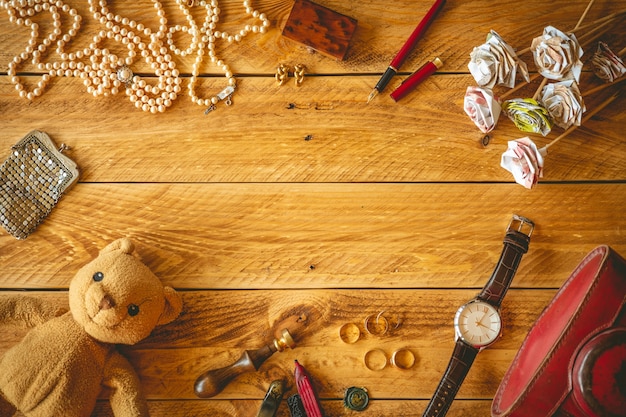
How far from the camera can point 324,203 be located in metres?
1.00

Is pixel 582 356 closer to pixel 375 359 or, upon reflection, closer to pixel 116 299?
pixel 375 359

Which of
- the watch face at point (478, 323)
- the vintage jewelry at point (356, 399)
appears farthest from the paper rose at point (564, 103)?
the vintage jewelry at point (356, 399)

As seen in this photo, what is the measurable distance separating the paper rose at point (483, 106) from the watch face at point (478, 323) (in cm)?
34

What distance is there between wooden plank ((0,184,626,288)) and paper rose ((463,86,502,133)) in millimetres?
133

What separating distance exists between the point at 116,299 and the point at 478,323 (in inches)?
25.6

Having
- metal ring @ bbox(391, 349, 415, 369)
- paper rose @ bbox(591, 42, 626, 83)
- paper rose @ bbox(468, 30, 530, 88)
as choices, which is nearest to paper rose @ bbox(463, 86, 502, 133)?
paper rose @ bbox(468, 30, 530, 88)

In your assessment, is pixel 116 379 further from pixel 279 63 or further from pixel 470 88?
pixel 470 88

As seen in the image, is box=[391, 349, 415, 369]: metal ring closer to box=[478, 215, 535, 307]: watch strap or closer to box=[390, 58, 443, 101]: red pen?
box=[478, 215, 535, 307]: watch strap

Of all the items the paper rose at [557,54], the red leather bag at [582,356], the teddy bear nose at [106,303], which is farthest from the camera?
the paper rose at [557,54]

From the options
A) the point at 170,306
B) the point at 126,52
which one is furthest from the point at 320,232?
the point at 126,52

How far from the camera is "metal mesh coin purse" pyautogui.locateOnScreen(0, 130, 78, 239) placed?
0.98 metres

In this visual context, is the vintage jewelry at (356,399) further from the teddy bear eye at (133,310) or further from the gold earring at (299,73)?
the gold earring at (299,73)

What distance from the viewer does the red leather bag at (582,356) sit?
2.31ft

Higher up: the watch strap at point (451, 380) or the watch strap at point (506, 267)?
the watch strap at point (506, 267)
